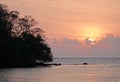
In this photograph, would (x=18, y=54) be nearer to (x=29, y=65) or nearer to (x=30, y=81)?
(x=29, y=65)

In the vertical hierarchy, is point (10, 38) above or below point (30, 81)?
above

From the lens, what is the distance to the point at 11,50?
343ft

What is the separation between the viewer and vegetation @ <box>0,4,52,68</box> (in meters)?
105

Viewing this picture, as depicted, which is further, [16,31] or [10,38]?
[16,31]

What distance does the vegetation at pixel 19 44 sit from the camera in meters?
105

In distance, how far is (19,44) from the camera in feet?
380

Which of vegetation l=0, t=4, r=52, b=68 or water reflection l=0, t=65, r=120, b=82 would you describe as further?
vegetation l=0, t=4, r=52, b=68

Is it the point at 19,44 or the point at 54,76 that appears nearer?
the point at 54,76

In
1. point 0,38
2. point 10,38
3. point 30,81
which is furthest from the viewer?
point 10,38

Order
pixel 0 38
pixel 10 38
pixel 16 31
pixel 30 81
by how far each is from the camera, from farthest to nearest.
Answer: pixel 16 31, pixel 10 38, pixel 0 38, pixel 30 81

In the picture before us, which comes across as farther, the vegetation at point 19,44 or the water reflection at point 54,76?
the vegetation at point 19,44

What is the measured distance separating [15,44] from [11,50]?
9.23 m

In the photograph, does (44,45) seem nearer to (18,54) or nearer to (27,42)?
(27,42)

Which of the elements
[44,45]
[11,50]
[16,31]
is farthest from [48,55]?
[11,50]
